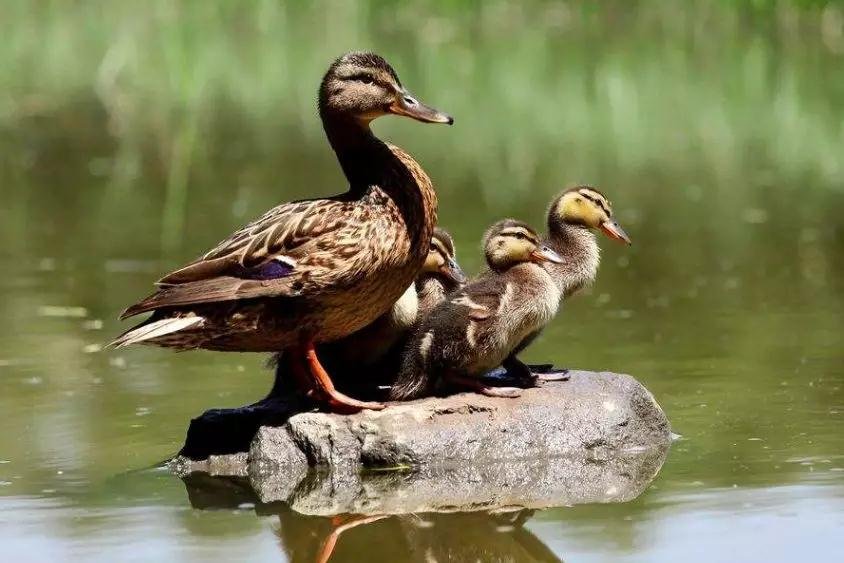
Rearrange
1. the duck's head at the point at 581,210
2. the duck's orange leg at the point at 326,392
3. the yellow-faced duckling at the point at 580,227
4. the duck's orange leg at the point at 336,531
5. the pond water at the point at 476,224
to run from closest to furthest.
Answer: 1. the duck's orange leg at the point at 336,531
2. the pond water at the point at 476,224
3. the duck's orange leg at the point at 326,392
4. the yellow-faced duckling at the point at 580,227
5. the duck's head at the point at 581,210

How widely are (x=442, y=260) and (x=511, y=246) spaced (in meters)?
0.34

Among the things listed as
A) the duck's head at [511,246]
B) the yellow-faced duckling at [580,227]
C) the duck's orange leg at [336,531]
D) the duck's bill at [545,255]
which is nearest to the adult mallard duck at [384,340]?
the duck's head at [511,246]

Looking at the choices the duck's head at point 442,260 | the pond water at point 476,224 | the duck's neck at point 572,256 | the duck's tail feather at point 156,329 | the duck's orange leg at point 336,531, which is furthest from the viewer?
the duck's neck at point 572,256

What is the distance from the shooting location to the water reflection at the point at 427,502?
5176 millimetres

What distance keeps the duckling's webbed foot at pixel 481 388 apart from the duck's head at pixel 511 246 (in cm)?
53

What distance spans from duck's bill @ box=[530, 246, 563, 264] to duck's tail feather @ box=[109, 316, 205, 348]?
137 centimetres

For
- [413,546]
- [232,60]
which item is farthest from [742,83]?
[413,546]

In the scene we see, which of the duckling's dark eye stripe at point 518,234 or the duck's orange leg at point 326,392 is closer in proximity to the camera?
the duck's orange leg at point 326,392

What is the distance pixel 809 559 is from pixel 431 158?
8.58 metres

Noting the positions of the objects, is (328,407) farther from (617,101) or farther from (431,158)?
(617,101)

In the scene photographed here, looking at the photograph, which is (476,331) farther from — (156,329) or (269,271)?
(156,329)

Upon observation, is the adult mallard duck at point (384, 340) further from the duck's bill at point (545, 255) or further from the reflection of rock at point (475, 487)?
the reflection of rock at point (475, 487)

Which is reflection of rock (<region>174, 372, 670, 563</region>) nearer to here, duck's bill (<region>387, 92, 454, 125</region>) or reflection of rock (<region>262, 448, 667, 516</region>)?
reflection of rock (<region>262, 448, 667, 516</region>)

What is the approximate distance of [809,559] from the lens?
485cm
